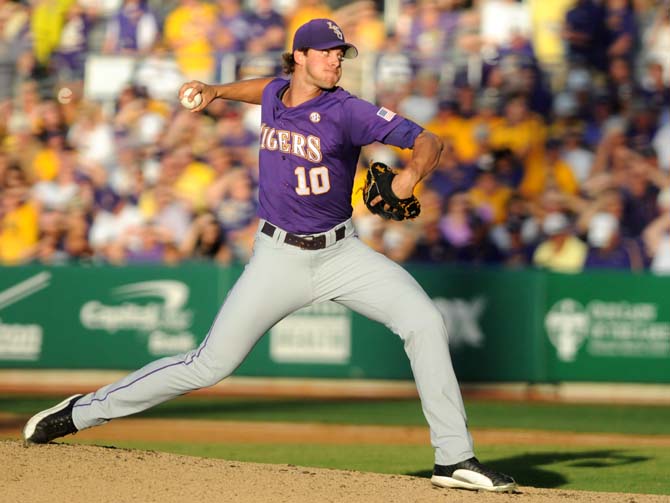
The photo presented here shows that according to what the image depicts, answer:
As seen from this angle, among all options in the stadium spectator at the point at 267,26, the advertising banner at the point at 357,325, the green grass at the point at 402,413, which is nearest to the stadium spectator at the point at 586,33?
the advertising banner at the point at 357,325

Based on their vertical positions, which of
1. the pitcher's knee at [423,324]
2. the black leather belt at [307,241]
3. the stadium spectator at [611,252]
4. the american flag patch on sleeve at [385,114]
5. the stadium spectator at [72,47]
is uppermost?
the stadium spectator at [72,47]

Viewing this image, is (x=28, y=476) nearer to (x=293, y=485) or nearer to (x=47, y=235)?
(x=293, y=485)

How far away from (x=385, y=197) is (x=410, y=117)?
7810mm

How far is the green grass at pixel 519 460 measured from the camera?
7.07 meters

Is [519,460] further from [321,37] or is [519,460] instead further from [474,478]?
[321,37]

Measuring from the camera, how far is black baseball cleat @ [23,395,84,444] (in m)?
5.81

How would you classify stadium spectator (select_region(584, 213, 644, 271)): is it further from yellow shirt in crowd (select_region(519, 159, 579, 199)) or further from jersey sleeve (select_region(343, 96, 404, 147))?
jersey sleeve (select_region(343, 96, 404, 147))

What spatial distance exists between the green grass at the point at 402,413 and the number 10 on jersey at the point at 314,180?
4994 millimetres

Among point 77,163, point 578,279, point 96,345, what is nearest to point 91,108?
point 77,163

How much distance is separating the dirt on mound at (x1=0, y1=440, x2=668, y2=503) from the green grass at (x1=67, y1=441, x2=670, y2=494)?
4.88 ft

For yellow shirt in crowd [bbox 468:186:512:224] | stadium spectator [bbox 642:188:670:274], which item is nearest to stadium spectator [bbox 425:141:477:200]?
yellow shirt in crowd [bbox 468:186:512:224]

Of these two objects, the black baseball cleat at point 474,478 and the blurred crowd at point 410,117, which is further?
the blurred crowd at point 410,117

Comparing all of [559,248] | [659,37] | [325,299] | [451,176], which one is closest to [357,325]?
[451,176]

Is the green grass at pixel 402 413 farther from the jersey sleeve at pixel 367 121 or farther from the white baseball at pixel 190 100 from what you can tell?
the jersey sleeve at pixel 367 121
